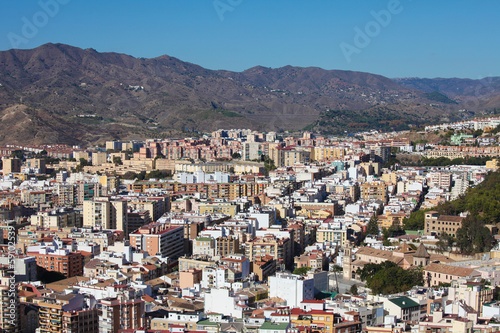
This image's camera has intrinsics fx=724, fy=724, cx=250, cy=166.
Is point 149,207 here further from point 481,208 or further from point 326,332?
point 326,332

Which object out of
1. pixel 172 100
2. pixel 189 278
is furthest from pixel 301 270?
pixel 172 100

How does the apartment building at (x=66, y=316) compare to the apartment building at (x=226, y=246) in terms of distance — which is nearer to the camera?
the apartment building at (x=66, y=316)

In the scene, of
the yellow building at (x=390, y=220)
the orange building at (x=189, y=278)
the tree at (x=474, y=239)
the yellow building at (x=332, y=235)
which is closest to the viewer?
the orange building at (x=189, y=278)

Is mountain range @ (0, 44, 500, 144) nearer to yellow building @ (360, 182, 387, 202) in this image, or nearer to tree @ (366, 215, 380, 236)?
yellow building @ (360, 182, 387, 202)

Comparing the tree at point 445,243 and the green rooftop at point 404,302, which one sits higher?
the tree at point 445,243

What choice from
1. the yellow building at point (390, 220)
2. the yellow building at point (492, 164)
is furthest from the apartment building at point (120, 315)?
the yellow building at point (492, 164)

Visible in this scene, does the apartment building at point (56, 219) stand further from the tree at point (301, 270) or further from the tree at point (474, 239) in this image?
the tree at point (474, 239)

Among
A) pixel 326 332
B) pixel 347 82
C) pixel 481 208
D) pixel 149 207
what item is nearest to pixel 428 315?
pixel 326 332
